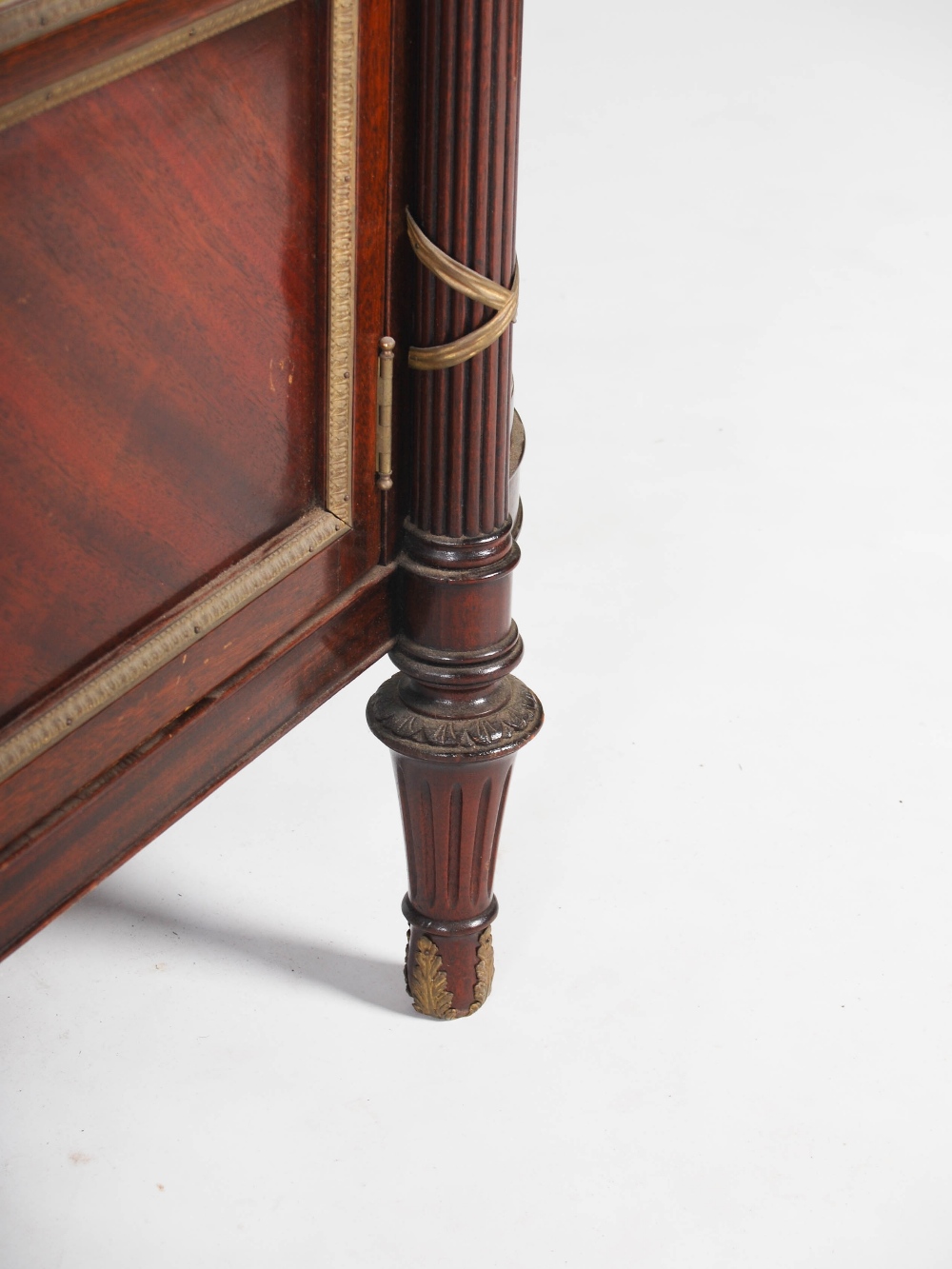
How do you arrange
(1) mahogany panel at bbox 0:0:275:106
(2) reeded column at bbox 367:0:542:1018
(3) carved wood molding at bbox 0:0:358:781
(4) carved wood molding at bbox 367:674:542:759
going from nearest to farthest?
(1) mahogany panel at bbox 0:0:275:106 → (3) carved wood molding at bbox 0:0:358:781 → (2) reeded column at bbox 367:0:542:1018 → (4) carved wood molding at bbox 367:674:542:759

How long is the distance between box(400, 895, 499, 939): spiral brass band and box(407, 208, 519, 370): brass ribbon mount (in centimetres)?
41

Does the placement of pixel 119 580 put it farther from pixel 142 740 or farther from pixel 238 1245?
pixel 238 1245

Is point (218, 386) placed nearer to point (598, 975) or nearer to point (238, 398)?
point (238, 398)

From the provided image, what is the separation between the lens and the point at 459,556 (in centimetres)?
102

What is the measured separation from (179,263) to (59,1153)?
23.7 inches

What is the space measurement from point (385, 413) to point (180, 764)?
0.23m

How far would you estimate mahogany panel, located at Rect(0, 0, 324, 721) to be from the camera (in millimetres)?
713

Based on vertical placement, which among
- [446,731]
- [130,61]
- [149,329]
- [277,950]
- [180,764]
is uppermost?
[130,61]

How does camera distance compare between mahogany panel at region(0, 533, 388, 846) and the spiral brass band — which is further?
the spiral brass band

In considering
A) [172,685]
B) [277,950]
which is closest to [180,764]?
[172,685]

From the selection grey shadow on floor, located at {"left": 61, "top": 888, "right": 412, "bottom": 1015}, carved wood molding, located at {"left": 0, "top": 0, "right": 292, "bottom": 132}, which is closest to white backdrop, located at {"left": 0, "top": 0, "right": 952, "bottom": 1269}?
grey shadow on floor, located at {"left": 61, "top": 888, "right": 412, "bottom": 1015}

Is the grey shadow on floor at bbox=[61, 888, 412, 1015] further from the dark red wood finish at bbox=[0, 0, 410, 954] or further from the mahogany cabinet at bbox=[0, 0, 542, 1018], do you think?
the dark red wood finish at bbox=[0, 0, 410, 954]

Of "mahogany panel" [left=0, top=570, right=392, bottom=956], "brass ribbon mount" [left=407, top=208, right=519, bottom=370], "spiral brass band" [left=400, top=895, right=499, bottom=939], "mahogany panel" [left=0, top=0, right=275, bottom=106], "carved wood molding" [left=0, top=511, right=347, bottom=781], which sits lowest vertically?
"spiral brass band" [left=400, top=895, right=499, bottom=939]

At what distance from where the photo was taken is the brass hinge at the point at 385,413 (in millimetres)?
956
